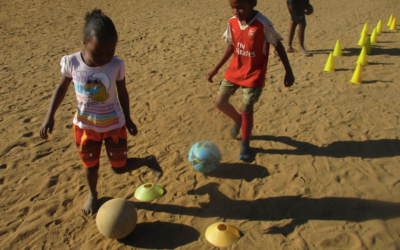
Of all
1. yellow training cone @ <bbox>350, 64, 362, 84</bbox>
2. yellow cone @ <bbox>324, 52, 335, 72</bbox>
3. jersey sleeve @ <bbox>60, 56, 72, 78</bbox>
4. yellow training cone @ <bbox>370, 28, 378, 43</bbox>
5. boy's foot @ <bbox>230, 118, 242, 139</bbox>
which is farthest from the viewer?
yellow training cone @ <bbox>370, 28, 378, 43</bbox>

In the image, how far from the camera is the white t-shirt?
307 cm

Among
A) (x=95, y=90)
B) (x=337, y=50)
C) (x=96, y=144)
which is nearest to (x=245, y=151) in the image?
(x=96, y=144)

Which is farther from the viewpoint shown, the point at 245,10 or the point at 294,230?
the point at 245,10

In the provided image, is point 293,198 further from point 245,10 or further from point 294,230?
point 245,10

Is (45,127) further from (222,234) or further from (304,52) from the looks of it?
(304,52)

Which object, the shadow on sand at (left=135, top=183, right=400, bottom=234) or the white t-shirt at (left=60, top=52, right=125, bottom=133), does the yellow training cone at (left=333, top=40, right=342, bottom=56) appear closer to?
the shadow on sand at (left=135, top=183, right=400, bottom=234)

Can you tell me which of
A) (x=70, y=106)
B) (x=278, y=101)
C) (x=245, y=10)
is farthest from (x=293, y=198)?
(x=70, y=106)

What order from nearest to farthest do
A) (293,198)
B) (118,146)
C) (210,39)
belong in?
(118,146), (293,198), (210,39)

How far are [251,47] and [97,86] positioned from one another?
1763mm

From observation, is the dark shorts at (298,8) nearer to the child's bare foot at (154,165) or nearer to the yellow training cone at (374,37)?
the yellow training cone at (374,37)

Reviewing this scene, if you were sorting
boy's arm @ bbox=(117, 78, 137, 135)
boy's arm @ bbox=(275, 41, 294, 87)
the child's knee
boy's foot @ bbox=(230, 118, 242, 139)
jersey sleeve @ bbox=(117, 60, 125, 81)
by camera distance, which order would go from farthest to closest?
1. boy's foot @ bbox=(230, 118, 242, 139)
2. boy's arm @ bbox=(275, 41, 294, 87)
3. the child's knee
4. boy's arm @ bbox=(117, 78, 137, 135)
5. jersey sleeve @ bbox=(117, 60, 125, 81)

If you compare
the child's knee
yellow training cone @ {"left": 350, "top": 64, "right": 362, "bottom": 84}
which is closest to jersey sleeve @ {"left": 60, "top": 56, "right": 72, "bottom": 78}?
the child's knee

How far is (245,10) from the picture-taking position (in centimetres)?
374

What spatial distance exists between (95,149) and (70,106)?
300 cm
